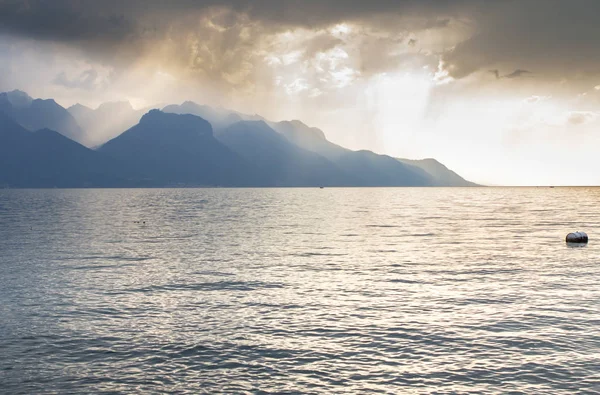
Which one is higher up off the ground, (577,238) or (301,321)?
(577,238)

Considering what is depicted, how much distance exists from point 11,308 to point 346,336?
22323mm

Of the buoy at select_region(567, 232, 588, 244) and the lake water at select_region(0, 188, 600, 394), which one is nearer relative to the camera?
the lake water at select_region(0, 188, 600, 394)

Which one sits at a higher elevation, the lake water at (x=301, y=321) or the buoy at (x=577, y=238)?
the buoy at (x=577, y=238)

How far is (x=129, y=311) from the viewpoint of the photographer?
100 ft

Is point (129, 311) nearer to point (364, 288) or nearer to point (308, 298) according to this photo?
point (308, 298)

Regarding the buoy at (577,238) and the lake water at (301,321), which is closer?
the lake water at (301,321)

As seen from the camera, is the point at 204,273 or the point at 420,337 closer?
the point at 420,337

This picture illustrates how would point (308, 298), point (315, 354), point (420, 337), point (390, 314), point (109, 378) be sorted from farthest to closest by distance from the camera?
1. point (308, 298)
2. point (390, 314)
3. point (420, 337)
4. point (315, 354)
5. point (109, 378)

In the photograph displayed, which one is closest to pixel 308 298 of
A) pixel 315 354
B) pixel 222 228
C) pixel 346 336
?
pixel 346 336

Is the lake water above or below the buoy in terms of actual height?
below

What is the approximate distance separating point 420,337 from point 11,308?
85.5ft

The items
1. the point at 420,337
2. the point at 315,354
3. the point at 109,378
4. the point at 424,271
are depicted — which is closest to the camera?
the point at 109,378

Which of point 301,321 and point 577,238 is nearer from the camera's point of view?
point 301,321

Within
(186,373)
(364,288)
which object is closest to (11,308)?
(186,373)
